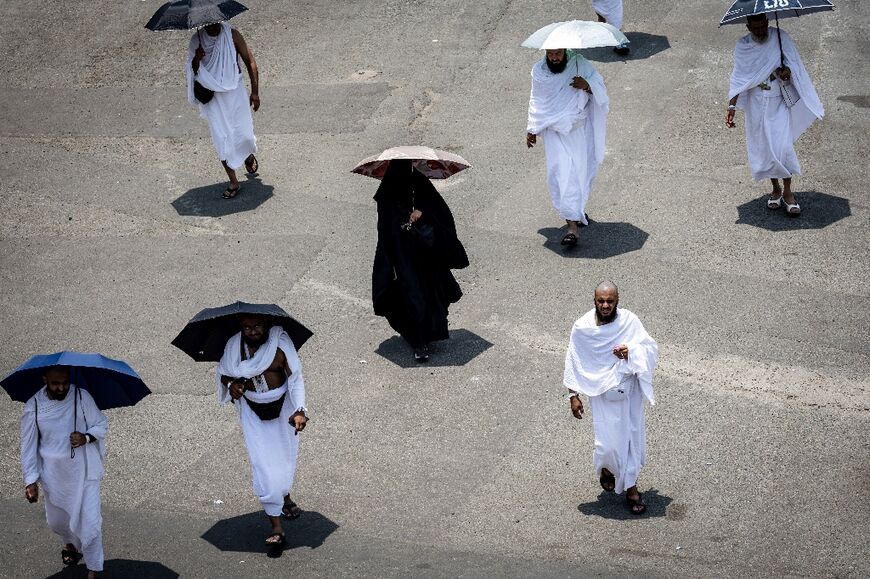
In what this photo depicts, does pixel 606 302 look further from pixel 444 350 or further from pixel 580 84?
pixel 580 84

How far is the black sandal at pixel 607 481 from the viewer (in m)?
8.70

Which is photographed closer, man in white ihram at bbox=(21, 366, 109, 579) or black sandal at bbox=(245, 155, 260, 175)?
man in white ihram at bbox=(21, 366, 109, 579)

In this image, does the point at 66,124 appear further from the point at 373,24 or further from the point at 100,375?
the point at 100,375

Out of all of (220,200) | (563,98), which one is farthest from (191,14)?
(563,98)

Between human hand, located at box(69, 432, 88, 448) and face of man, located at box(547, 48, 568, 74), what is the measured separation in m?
6.47

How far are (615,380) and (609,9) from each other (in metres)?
10.2

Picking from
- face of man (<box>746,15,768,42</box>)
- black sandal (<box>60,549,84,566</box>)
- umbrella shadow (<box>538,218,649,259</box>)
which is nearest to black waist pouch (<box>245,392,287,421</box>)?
black sandal (<box>60,549,84,566</box>)

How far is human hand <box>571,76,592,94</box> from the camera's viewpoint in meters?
12.5

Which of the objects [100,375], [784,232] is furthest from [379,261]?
[784,232]

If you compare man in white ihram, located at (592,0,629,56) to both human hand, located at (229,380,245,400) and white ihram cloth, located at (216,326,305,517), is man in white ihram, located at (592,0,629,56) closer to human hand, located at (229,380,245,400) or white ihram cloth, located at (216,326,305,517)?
white ihram cloth, located at (216,326,305,517)

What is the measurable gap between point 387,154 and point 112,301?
3.39 m

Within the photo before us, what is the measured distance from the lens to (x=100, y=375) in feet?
26.8

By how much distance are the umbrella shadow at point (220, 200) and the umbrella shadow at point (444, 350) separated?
3.48 meters

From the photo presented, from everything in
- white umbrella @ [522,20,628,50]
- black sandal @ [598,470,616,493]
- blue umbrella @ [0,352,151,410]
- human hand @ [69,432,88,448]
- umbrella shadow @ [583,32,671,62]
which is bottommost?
black sandal @ [598,470,616,493]
